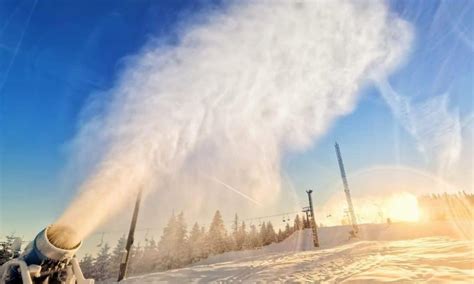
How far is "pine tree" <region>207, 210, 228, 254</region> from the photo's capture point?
199 ft

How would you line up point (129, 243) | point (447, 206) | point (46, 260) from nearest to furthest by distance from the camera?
point (46, 260)
point (129, 243)
point (447, 206)

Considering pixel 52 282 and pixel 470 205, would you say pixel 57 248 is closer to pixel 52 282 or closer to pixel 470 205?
pixel 52 282

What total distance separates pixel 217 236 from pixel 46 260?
58363 millimetres

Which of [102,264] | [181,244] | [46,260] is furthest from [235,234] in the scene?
[46,260]

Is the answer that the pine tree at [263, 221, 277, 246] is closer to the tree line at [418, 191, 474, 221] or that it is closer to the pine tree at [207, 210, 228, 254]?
the pine tree at [207, 210, 228, 254]

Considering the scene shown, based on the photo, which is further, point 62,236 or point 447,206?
point 447,206

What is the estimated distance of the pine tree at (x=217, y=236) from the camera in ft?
199

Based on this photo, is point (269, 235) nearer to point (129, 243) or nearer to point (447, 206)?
point (447, 206)

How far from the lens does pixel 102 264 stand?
58.8 metres

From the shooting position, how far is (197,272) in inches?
680

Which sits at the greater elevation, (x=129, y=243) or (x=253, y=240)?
(x=253, y=240)

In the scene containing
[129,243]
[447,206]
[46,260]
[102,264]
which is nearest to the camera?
[46,260]

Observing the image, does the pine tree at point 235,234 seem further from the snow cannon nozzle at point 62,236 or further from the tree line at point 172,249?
the snow cannon nozzle at point 62,236

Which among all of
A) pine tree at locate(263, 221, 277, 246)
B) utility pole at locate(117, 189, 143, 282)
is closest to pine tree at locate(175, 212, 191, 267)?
pine tree at locate(263, 221, 277, 246)
